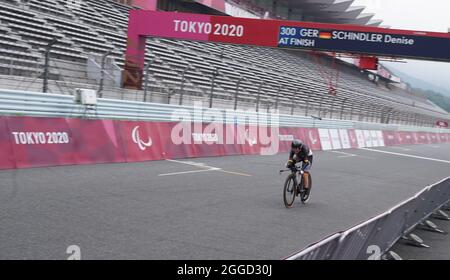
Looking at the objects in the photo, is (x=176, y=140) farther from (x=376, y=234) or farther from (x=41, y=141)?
(x=376, y=234)

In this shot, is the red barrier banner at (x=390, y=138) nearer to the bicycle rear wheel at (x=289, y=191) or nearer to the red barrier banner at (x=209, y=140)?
the red barrier banner at (x=209, y=140)

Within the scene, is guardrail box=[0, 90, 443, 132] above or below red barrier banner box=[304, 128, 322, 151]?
above

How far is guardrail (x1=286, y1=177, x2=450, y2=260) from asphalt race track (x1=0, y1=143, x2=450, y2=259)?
1089 millimetres

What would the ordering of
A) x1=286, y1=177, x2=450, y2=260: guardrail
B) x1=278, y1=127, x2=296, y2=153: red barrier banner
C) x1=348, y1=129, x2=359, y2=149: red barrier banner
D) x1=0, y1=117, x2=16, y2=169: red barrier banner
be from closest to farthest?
x1=286, y1=177, x2=450, y2=260: guardrail, x1=0, y1=117, x2=16, y2=169: red barrier banner, x1=278, y1=127, x2=296, y2=153: red barrier banner, x1=348, y1=129, x2=359, y2=149: red barrier banner

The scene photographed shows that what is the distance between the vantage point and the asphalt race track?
6.62 m

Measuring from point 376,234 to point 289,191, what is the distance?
4.35 m

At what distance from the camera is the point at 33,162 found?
11.8 metres

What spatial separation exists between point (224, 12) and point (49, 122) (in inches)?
1438

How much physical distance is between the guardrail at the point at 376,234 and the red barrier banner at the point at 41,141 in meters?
7.51

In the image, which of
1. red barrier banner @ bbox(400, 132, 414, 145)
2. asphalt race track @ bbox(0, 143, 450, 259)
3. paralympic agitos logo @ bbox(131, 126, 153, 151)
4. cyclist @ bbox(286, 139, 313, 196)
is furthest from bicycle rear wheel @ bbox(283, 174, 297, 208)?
red barrier banner @ bbox(400, 132, 414, 145)

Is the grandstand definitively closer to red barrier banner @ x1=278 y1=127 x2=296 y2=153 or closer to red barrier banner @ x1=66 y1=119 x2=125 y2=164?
red barrier banner @ x1=278 y1=127 x2=296 y2=153

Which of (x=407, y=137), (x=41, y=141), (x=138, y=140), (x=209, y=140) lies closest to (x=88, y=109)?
(x=138, y=140)

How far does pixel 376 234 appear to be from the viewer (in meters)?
6.45
